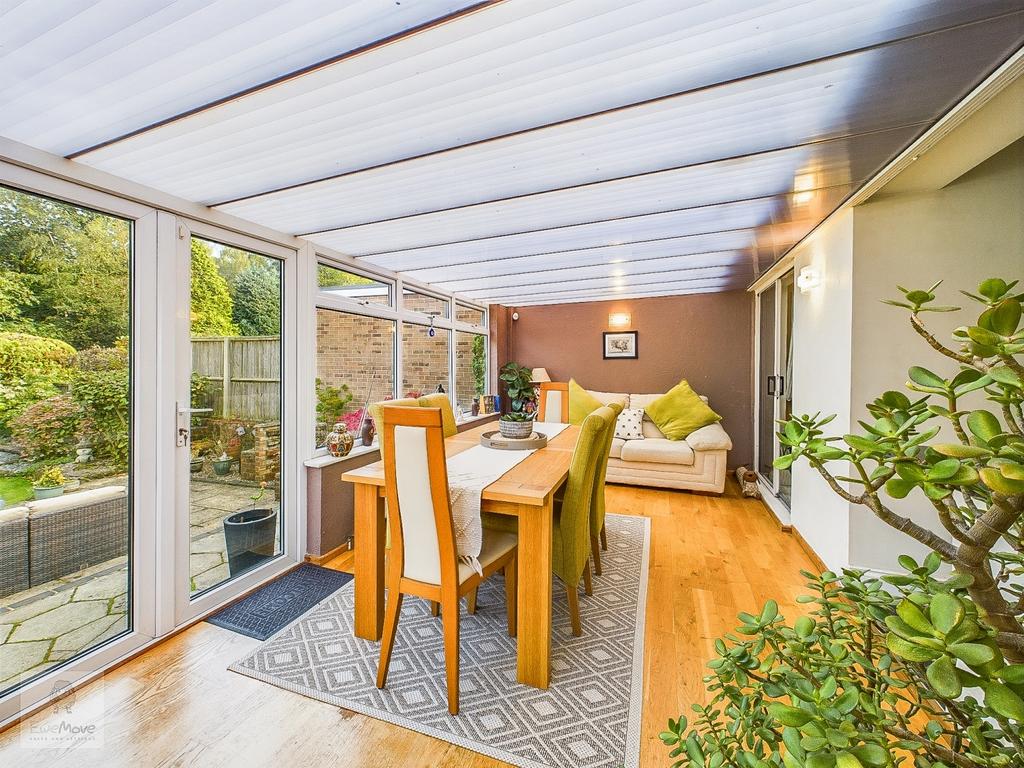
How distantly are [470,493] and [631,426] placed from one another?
3575 mm

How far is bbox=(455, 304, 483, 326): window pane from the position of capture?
5.41m

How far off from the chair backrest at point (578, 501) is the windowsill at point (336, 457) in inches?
68.6

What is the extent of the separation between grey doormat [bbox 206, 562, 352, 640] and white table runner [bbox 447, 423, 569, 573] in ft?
3.93

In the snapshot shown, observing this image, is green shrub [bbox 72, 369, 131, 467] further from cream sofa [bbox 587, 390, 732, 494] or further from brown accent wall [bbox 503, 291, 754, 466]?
brown accent wall [bbox 503, 291, 754, 466]

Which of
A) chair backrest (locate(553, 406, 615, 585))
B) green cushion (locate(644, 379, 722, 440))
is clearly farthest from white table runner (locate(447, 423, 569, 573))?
green cushion (locate(644, 379, 722, 440))

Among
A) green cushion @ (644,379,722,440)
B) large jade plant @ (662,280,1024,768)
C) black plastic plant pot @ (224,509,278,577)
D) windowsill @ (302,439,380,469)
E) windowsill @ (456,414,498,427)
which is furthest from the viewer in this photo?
windowsill @ (456,414,498,427)

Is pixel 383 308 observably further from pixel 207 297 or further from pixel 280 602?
pixel 280 602

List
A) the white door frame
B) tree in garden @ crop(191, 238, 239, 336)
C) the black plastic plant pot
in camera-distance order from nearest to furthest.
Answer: the white door frame, tree in garden @ crop(191, 238, 239, 336), the black plastic plant pot

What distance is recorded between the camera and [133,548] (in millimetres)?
2041

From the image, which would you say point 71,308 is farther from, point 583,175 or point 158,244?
point 583,175

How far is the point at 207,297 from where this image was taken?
2.40m

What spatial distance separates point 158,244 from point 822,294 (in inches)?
151

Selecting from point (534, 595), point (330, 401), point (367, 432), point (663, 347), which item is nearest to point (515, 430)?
point (534, 595)

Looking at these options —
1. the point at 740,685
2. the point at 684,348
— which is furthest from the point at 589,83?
the point at 684,348
